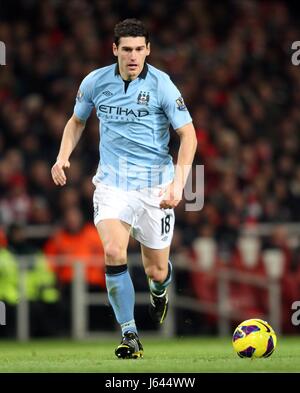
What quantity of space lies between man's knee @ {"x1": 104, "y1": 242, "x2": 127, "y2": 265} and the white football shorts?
0.25m

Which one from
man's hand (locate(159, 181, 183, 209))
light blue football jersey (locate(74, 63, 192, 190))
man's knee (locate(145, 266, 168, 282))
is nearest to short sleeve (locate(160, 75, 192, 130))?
light blue football jersey (locate(74, 63, 192, 190))

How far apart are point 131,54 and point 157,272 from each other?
6.33 feet

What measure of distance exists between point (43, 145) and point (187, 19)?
4.45 meters

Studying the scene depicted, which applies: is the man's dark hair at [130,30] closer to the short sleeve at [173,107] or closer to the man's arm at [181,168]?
the short sleeve at [173,107]

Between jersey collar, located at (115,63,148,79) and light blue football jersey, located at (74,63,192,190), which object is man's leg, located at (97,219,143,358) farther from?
jersey collar, located at (115,63,148,79)

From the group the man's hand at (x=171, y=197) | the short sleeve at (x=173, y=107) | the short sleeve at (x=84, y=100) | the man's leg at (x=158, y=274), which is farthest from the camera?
the man's leg at (x=158, y=274)

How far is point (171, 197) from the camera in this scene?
8617 millimetres

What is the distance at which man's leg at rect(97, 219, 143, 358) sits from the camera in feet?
28.9

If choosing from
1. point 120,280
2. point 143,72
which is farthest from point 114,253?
point 143,72

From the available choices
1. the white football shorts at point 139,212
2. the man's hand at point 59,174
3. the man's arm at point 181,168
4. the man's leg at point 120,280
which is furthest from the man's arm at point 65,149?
the man's arm at point 181,168

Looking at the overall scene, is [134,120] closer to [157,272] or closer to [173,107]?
[173,107]

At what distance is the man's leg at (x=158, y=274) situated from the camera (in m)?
9.67

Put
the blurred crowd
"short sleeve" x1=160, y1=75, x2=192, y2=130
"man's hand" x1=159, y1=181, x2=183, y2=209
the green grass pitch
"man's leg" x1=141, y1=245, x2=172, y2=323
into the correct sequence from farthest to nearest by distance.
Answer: the blurred crowd
"man's leg" x1=141, y1=245, x2=172, y2=323
"short sleeve" x1=160, y1=75, x2=192, y2=130
"man's hand" x1=159, y1=181, x2=183, y2=209
the green grass pitch

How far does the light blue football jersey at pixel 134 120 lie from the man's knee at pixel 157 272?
2.80 feet
